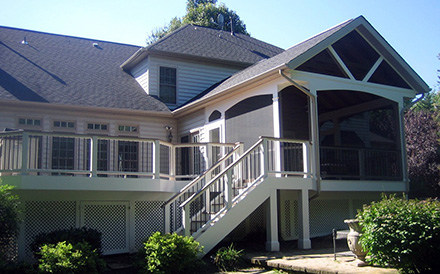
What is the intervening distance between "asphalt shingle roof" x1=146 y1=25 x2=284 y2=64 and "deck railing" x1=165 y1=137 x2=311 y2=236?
6402 millimetres

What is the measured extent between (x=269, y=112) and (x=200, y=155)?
2.42 metres

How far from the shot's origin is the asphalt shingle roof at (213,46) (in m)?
18.1

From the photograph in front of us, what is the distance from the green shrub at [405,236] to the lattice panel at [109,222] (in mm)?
6248

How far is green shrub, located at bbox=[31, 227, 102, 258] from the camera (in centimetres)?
Answer: 996

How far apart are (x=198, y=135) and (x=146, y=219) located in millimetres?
4235

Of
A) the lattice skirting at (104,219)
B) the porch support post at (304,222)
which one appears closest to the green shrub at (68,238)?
the lattice skirting at (104,219)

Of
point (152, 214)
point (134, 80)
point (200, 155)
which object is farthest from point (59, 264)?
point (134, 80)

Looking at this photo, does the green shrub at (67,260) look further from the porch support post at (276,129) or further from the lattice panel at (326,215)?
the lattice panel at (326,215)

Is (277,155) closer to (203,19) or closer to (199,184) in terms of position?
(199,184)

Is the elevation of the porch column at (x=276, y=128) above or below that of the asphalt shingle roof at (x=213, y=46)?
below

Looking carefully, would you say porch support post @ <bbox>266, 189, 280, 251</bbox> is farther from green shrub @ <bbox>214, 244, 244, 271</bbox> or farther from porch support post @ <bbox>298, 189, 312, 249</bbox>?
green shrub @ <bbox>214, 244, 244, 271</bbox>

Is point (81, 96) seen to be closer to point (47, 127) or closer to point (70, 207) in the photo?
point (47, 127)

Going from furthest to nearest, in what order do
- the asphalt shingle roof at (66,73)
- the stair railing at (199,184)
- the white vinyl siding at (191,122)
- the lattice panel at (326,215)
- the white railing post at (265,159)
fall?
1. the white vinyl siding at (191,122)
2. the asphalt shingle roof at (66,73)
3. the lattice panel at (326,215)
4. the stair railing at (199,184)
5. the white railing post at (265,159)

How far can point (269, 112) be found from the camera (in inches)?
515
